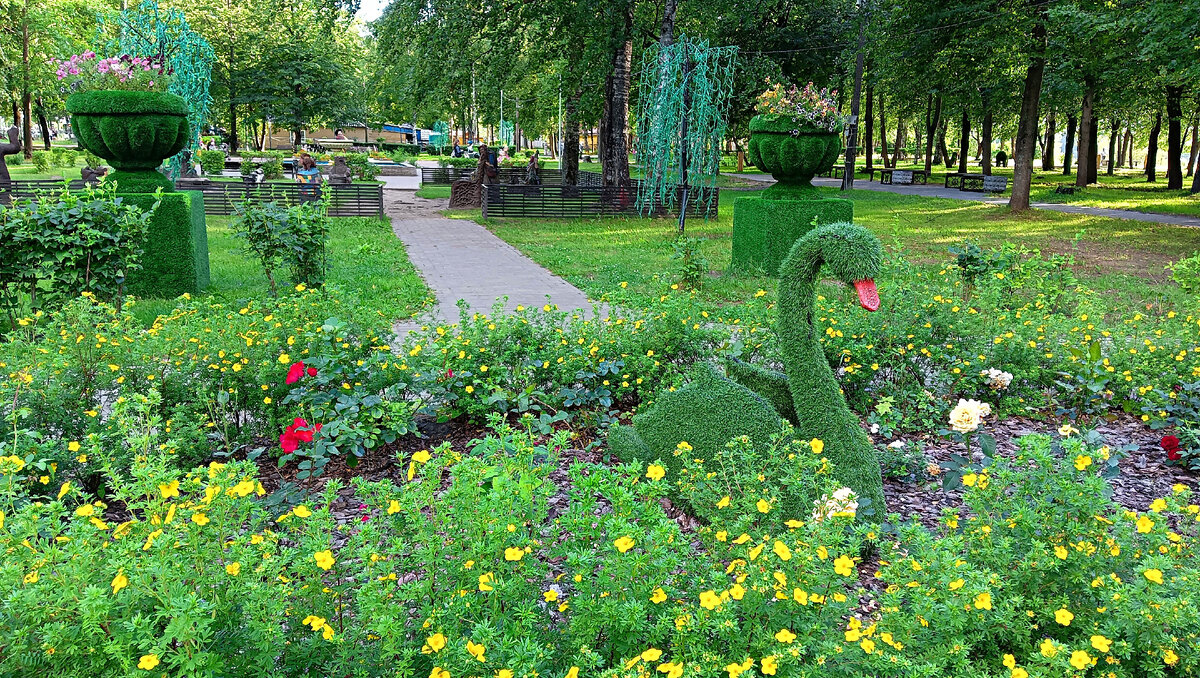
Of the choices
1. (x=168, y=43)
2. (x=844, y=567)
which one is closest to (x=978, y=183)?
(x=168, y=43)

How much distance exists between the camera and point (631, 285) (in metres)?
9.25

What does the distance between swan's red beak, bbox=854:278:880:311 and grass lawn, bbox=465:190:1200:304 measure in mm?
3701

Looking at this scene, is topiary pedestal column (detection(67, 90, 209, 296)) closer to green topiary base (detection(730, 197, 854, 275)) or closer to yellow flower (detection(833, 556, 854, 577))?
green topiary base (detection(730, 197, 854, 275))

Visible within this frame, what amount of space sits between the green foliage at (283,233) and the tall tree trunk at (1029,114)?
600 inches

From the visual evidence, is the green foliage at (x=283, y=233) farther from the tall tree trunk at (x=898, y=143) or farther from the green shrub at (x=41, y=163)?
the tall tree trunk at (x=898, y=143)

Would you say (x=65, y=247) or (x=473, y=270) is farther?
(x=473, y=270)

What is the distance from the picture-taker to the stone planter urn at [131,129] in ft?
28.6

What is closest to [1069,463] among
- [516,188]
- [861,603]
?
[861,603]

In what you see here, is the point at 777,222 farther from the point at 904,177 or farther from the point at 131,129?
the point at 904,177

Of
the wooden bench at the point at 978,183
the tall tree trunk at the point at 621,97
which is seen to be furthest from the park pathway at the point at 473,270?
the wooden bench at the point at 978,183

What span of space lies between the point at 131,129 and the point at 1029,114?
57.9ft

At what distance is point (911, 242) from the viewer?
14.4 metres

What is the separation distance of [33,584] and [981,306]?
5.47 m

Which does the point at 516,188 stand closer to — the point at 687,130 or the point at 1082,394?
the point at 687,130
